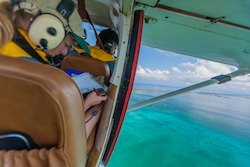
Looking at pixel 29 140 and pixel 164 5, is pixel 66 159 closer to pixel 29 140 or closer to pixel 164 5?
pixel 29 140

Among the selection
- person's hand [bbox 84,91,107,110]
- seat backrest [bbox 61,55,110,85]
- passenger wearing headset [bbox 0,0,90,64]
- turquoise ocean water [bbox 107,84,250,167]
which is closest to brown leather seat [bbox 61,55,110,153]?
seat backrest [bbox 61,55,110,85]

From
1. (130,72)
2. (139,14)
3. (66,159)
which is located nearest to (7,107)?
(66,159)

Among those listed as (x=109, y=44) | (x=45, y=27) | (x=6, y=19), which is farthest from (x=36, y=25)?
(x=109, y=44)

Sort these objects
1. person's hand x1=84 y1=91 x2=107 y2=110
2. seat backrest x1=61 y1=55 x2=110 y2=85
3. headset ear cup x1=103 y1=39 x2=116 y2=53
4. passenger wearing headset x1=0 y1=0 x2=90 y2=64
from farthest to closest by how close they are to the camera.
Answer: headset ear cup x1=103 y1=39 x2=116 y2=53
seat backrest x1=61 y1=55 x2=110 y2=85
person's hand x1=84 y1=91 x2=107 y2=110
passenger wearing headset x1=0 y1=0 x2=90 y2=64

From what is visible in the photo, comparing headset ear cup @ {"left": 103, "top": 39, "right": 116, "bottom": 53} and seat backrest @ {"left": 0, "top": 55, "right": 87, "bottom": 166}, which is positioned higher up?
headset ear cup @ {"left": 103, "top": 39, "right": 116, "bottom": 53}

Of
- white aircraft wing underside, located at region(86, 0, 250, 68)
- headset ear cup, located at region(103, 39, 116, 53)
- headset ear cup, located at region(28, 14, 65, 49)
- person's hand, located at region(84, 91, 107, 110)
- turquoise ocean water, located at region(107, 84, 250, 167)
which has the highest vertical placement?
white aircraft wing underside, located at region(86, 0, 250, 68)

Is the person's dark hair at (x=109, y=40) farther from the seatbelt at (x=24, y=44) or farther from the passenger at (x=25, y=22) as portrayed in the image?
the seatbelt at (x=24, y=44)

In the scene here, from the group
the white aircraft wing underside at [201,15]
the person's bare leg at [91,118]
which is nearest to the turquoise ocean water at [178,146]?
the person's bare leg at [91,118]

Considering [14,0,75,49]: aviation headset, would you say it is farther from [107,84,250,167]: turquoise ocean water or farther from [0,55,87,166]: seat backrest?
[107,84,250,167]: turquoise ocean water

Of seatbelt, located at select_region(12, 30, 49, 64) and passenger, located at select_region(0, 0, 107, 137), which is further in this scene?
seatbelt, located at select_region(12, 30, 49, 64)
